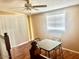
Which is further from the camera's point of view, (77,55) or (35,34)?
(35,34)

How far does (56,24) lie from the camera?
4.37m

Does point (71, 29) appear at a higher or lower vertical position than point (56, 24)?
lower

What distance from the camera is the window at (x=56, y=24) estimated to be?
13.4ft

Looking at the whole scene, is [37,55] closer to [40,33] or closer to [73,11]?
[73,11]

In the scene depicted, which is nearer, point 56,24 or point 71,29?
point 71,29

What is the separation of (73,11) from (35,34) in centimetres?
290

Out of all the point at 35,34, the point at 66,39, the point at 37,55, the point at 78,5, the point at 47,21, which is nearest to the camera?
the point at 37,55

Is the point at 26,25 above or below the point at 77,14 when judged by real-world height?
below

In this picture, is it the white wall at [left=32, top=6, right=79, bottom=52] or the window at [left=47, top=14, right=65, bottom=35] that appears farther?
the window at [left=47, top=14, right=65, bottom=35]

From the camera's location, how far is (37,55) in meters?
1.37

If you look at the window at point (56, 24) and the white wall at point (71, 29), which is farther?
the window at point (56, 24)

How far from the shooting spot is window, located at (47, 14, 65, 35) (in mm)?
4080

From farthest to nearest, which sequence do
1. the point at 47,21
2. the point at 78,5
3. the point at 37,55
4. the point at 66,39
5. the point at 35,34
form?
the point at 35,34 → the point at 47,21 → the point at 66,39 → the point at 78,5 → the point at 37,55

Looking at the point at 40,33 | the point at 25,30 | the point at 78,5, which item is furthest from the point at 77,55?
the point at 25,30
